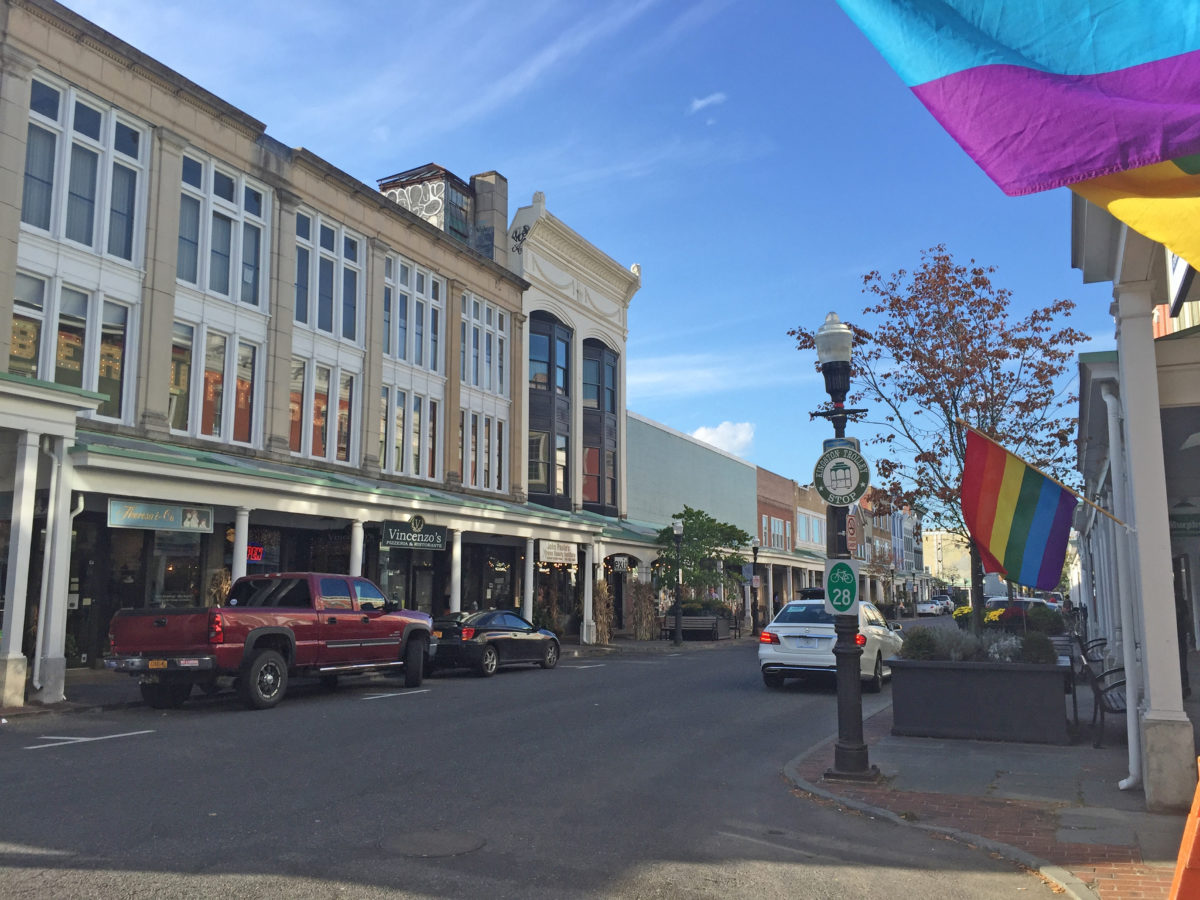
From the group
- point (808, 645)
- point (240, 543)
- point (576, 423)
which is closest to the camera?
point (808, 645)

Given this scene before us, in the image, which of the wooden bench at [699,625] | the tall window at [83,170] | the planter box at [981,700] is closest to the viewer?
the planter box at [981,700]

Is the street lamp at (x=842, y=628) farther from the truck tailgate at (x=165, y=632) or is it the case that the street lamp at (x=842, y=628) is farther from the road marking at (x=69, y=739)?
the truck tailgate at (x=165, y=632)

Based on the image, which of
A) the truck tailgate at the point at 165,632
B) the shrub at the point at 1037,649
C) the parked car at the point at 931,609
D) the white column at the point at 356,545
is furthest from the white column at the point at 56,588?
the parked car at the point at 931,609

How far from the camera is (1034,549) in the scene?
903cm

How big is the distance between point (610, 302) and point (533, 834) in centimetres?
3345

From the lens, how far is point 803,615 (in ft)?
56.6

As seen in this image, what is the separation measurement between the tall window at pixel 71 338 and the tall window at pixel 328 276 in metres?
5.56

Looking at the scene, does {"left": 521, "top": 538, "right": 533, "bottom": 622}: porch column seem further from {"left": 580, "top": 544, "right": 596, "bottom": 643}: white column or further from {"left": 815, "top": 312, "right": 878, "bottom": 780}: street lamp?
{"left": 815, "top": 312, "right": 878, "bottom": 780}: street lamp

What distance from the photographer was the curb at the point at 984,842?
571cm

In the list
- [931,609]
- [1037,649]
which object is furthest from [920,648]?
[931,609]

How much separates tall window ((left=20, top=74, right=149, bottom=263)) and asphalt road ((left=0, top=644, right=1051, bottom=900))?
990 cm

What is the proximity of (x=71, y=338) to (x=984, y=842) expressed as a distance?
17767 mm

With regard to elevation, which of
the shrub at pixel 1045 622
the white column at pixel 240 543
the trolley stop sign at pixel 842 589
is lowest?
the shrub at pixel 1045 622

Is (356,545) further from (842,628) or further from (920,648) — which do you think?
(842,628)
